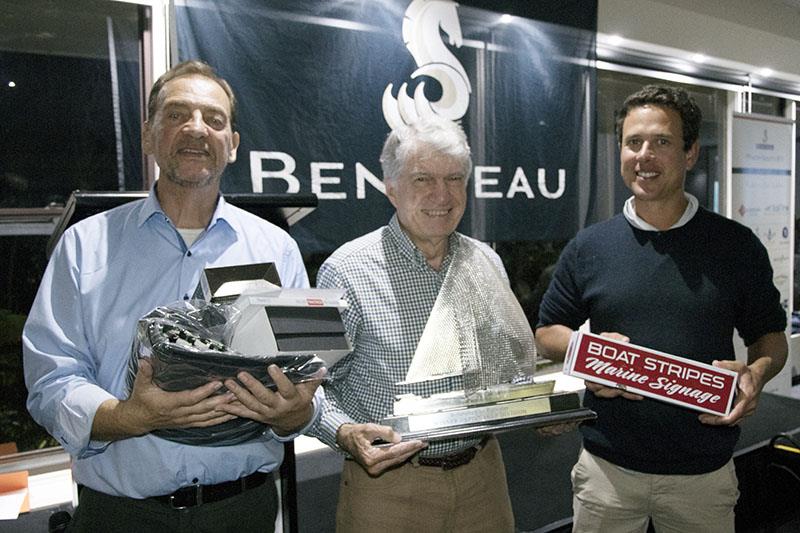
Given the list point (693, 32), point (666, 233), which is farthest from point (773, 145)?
point (666, 233)

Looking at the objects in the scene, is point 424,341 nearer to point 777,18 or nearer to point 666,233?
point 666,233

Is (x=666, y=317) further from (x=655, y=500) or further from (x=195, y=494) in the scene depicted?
(x=195, y=494)

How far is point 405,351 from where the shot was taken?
1.54 m

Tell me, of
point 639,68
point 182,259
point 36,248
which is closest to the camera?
point 182,259

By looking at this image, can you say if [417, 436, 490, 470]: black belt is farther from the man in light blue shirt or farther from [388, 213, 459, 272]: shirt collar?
[388, 213, 459, 272]: shirt collar

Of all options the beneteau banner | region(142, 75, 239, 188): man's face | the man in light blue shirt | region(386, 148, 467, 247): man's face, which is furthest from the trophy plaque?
the beneteau banner

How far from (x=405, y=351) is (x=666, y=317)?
0.72 meters

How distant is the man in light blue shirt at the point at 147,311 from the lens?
4.12 feet

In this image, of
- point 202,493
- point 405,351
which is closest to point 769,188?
point 405,351

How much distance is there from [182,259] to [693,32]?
4582mm

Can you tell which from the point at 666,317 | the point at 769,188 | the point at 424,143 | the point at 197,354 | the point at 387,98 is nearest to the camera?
the point at 197,354

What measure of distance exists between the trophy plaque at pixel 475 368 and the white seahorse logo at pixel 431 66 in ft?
5.61

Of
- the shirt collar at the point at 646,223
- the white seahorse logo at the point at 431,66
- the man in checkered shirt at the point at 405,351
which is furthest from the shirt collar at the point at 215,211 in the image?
the white seahorse logo at the point at 431,66

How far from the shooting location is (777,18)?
543cm
